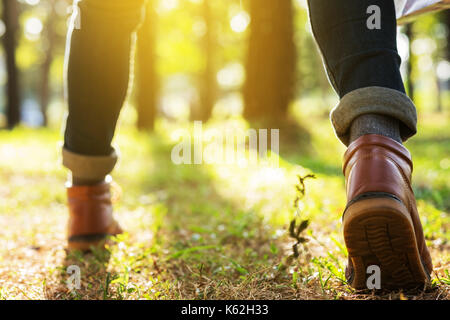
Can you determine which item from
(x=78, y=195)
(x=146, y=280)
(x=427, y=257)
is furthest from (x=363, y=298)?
(x=78, y=195)

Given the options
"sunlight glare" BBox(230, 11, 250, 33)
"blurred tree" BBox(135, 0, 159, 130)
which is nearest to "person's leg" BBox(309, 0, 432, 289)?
"sunlight glare" BBox(230, 11, 250, 33)

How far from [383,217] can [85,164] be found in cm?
121

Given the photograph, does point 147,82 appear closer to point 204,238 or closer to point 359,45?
point 204,238

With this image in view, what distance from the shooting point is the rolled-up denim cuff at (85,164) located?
179 centimetres

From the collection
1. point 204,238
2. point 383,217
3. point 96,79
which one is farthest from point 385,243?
point 96,79

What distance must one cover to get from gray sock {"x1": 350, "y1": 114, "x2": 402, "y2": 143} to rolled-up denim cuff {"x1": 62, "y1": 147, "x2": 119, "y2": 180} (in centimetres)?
106

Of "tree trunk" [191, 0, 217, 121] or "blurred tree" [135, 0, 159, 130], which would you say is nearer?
"blurred tree" [135, 0, 159, 130]

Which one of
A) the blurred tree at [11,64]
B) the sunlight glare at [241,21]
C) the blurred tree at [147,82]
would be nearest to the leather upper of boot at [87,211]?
the sunlight glare at [241,21]

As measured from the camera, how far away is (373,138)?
1.11 m

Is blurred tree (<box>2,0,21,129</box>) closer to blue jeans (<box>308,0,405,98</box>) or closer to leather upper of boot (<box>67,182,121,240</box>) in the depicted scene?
leather upper of boot (<box>67,182,121,240</box>)

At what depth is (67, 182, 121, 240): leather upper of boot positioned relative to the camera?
1.80 m

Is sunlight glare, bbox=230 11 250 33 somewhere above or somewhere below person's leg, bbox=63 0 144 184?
above

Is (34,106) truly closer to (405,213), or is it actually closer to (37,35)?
(37,35)

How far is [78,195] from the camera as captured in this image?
1816 mm
